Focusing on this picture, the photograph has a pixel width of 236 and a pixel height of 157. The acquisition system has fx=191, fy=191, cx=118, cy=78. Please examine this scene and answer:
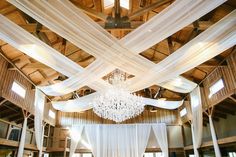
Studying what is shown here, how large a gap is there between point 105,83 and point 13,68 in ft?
11.4

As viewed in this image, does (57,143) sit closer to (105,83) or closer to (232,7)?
(105,83)

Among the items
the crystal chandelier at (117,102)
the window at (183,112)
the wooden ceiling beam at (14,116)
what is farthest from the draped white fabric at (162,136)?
the wooden ceiling beam at (14,116)

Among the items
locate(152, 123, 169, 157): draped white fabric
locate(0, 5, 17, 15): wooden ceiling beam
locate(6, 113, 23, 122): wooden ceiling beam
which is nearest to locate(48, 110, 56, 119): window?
locate(6, 113, 23, 122): wooden ceiling beam

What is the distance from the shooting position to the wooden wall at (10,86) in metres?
6.12

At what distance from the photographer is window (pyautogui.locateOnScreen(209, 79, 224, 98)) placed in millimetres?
6586

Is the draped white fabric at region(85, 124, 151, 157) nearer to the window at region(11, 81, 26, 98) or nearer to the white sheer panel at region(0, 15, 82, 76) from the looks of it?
the window at region(11, 81, 26, 98)

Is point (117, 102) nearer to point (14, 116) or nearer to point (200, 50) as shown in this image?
point (200, 50)

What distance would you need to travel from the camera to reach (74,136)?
10977mm

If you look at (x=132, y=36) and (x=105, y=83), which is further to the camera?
(x=105, y=83)

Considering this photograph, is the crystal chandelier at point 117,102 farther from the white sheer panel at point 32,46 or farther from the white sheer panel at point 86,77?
the white sheer panel at point 32,46

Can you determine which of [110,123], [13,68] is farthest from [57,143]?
[13,68]

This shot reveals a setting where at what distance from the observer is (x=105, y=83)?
5359 millimetres

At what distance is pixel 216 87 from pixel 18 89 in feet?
24.2

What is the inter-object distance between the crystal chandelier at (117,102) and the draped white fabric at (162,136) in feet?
19.4
